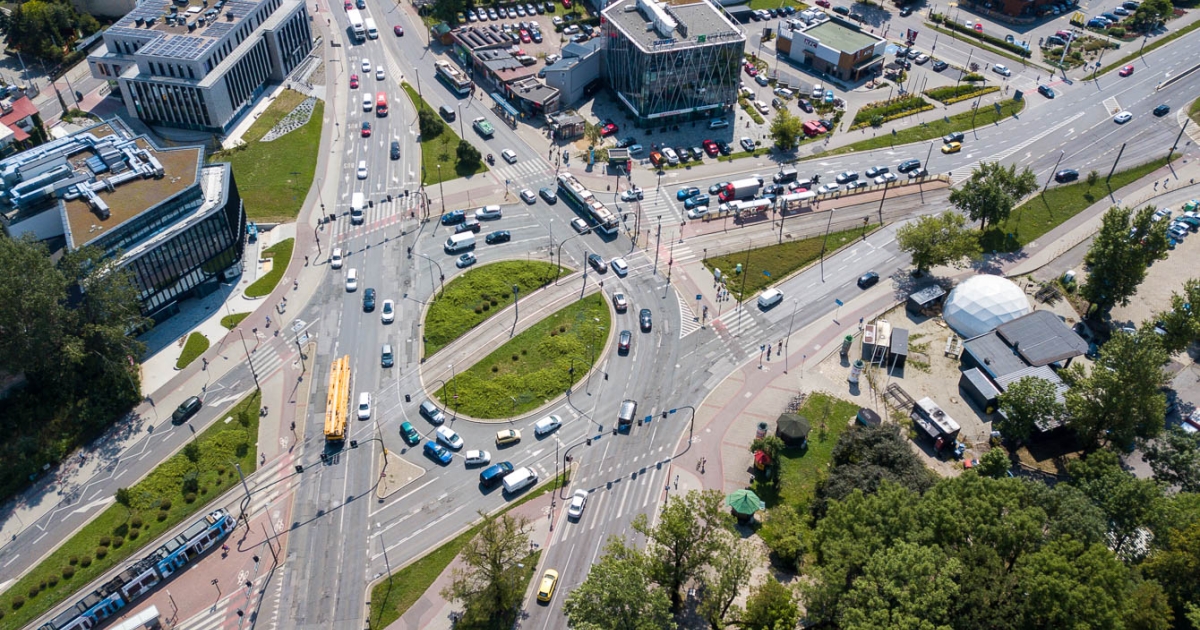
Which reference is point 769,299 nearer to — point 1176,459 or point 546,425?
point 546,425

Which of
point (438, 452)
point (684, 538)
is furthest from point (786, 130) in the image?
point (684, 538)

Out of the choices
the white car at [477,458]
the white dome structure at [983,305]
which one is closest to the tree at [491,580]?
the white car at [477,458]

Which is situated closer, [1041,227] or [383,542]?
[383,542]

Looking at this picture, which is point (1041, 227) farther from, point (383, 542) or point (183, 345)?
point (183, 345)

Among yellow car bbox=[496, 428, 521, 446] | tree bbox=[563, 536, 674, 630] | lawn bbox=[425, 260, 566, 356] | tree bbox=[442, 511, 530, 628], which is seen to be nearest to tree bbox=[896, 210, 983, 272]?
lawn bbox=[425, 260, 566, 356]

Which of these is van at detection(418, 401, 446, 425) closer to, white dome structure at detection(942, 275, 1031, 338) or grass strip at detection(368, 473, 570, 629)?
grass strip at detection(368, 473, 570, 629)

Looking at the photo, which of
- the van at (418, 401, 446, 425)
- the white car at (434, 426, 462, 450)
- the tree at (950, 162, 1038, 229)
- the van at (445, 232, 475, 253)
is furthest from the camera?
the tree at (950, 162, 1038, 229)

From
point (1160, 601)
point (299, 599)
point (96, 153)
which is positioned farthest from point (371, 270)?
point (1160, 601)
